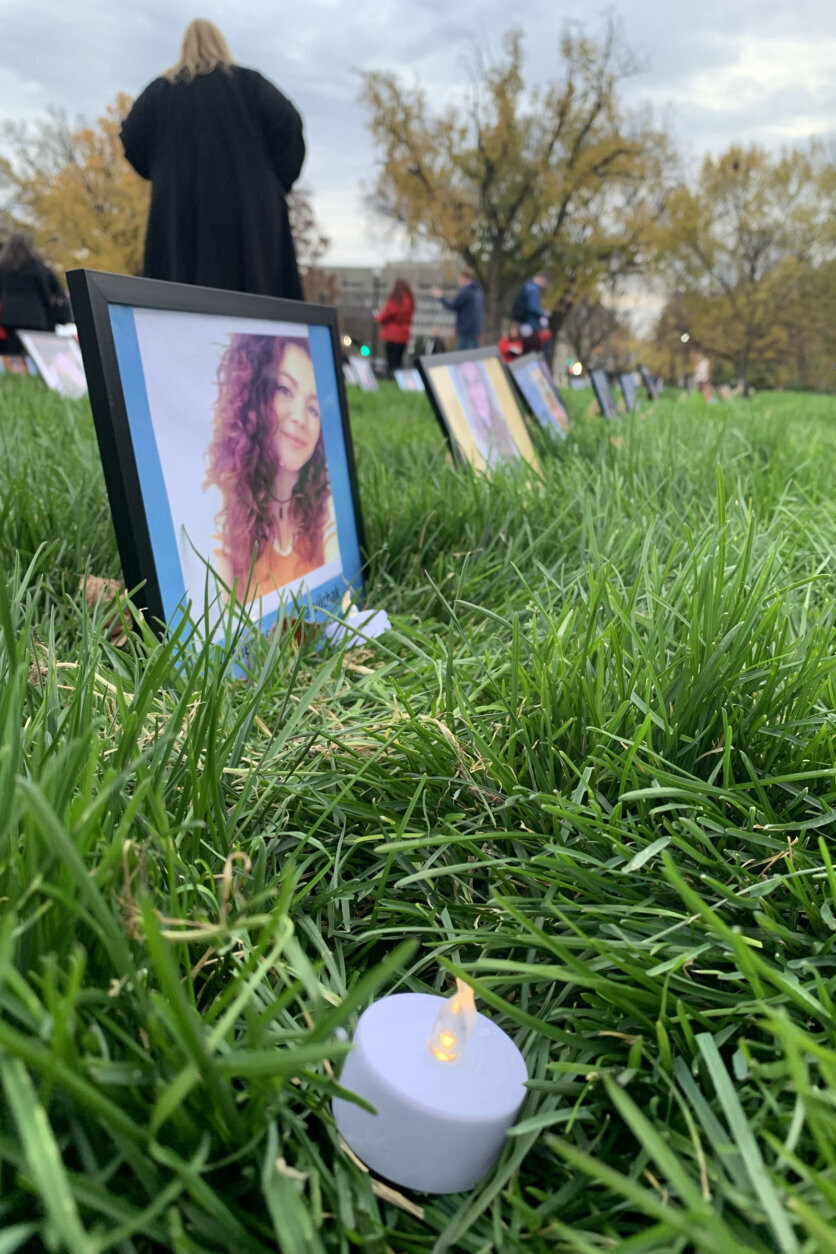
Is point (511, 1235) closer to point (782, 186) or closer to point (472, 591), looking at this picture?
point (472, 591)

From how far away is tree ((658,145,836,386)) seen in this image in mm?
28281

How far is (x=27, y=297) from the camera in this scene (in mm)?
6871

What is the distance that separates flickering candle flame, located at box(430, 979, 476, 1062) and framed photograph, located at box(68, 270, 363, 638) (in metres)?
0.51

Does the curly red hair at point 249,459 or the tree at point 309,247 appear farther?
the tree at point 309,247

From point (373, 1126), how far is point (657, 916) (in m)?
0.29

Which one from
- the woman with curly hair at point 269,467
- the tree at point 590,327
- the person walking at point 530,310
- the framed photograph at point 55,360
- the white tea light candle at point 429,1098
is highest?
the tree at point 590,327

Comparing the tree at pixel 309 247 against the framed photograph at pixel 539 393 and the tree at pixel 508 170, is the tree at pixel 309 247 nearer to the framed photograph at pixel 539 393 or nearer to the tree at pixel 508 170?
the tree at pixel 508 170

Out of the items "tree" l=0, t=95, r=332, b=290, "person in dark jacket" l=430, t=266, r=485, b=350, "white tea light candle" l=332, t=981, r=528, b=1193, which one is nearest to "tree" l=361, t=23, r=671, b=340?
"tree" l=0, t=95, r=332, b=290

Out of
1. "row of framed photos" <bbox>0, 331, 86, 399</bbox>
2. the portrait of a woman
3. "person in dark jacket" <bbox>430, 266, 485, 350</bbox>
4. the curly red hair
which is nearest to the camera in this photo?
the curly red hair

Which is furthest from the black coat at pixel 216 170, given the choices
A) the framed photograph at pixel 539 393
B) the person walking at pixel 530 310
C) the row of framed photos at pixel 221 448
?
the person walking at pixel 530 310

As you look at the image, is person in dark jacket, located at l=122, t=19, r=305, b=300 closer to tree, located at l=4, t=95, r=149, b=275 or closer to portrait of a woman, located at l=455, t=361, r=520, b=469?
portrait of a woman, located at l=455, t=361, r=520, b=469

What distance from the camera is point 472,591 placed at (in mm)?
1471

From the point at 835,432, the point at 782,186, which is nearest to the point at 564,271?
the point at 782,186

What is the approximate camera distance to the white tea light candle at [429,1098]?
19.0 inches
